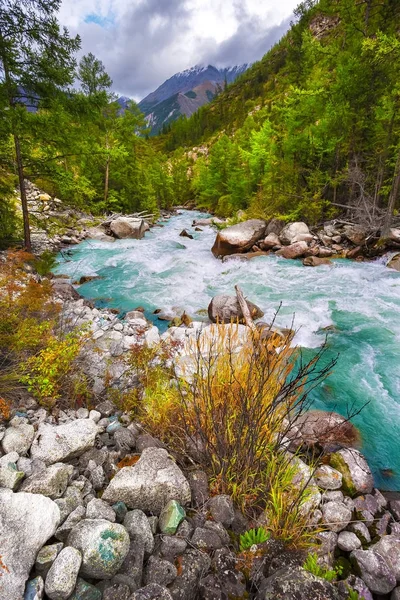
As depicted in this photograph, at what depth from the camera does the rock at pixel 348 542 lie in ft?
8.14

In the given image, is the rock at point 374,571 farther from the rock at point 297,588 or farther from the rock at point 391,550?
the rock at point 297,588

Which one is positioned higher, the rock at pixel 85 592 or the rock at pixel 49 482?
the rock at pixel 49 482

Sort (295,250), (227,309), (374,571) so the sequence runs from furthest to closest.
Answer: (295,250), (227,309), (374,571)

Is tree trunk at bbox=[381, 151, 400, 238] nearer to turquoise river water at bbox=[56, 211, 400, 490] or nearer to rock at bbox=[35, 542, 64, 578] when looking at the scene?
turquoise river water at bbox=[56, 211, 400, 490]

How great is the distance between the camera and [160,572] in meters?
1.73

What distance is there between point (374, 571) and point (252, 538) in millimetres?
1223

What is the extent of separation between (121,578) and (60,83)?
414 inches

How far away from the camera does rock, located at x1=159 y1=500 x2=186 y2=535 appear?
1988mm

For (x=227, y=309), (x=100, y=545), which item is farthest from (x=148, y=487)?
(x=227, y=309)

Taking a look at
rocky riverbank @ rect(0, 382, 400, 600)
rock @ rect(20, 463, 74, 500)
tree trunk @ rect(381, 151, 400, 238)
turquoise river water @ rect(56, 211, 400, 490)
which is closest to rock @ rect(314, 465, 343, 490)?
rocky riverbank @ rect(0, 382, 400, 600)

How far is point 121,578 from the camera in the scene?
166 cm

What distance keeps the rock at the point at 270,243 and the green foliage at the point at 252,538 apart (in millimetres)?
13306

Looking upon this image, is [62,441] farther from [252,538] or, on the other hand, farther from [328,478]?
[328,478]

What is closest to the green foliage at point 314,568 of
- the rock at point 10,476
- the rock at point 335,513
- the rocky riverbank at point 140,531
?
the rocky riverbank at point 140,531
